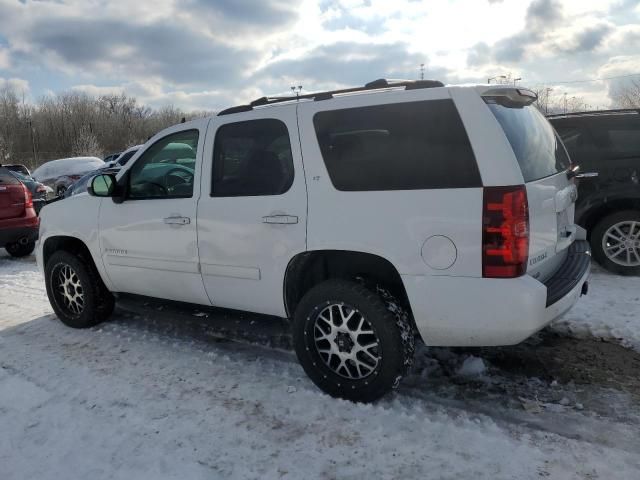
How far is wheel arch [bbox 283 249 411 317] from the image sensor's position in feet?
10.2

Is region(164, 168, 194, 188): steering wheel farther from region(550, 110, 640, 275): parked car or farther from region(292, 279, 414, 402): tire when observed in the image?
region(550, 110, 640, 275): parked car

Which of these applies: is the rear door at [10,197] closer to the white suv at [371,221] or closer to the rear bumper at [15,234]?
the rear bumper at [15,234]

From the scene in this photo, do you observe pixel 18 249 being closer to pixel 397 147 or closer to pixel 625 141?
pixel 397 147

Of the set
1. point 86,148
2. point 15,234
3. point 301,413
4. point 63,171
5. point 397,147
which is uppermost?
→ point 86,148

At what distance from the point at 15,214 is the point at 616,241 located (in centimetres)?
882

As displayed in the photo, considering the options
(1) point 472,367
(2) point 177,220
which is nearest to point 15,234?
(2) point 177,220

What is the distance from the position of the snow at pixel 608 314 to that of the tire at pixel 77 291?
162 inches

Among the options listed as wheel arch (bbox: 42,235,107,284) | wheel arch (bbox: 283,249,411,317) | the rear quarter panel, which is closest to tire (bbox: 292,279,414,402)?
wheel arch (bbox: 283,249,411,317)

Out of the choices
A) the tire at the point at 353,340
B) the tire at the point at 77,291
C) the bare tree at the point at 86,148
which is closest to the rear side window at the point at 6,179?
the tire at the point at 77,291

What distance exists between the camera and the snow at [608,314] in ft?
13.6

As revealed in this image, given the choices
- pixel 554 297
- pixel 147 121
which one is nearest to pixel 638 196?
pixel 554 297

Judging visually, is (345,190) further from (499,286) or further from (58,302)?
(58,302)

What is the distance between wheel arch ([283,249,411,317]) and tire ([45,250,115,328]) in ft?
7.37

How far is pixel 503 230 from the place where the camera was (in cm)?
260
